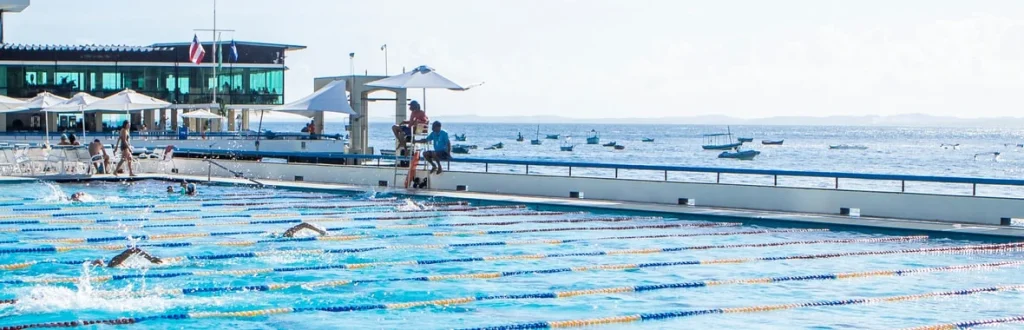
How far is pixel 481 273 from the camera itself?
13.2 meters

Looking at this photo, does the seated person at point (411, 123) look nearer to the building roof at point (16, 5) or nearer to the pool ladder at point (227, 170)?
the pool ladder at point (227, 170)

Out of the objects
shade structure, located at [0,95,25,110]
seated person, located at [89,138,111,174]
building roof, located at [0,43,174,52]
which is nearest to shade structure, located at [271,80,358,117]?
seated person, located at [89,138,111,174]

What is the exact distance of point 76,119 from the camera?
60031 millimetres

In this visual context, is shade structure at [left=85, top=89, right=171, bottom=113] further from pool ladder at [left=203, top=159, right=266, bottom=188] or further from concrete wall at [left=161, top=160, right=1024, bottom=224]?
concrete wall at [left=161, top=160, right=1024, bottom=224]

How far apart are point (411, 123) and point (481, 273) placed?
10.9 metres

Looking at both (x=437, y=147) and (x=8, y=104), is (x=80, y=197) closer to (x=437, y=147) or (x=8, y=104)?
(x=437, y=147)

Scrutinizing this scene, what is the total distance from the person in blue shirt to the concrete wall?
289 millimetres

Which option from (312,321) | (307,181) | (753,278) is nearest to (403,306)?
(312,321)

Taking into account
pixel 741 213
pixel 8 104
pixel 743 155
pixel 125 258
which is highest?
pixel 8 104

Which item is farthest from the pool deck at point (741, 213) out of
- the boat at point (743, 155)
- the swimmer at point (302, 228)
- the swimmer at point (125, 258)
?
the boat at point (743, 155)

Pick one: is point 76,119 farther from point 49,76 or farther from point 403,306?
point 403,306

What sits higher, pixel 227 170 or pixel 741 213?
pixel 227 170

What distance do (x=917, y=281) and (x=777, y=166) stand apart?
79.5 meters

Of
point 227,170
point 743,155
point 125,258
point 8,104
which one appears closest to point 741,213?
point 125,258
